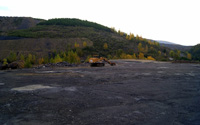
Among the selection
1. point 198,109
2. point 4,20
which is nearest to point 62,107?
point 198,109

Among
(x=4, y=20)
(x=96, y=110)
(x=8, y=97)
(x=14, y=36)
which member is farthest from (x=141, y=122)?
(x=4, y=20)

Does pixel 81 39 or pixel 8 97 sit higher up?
pixel 81 39

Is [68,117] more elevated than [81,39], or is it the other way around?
[81,39]

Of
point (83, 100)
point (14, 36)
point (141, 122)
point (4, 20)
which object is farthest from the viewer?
point (4, 20)

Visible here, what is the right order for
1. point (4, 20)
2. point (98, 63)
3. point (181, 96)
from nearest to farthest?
point (181, 96)
point (98, 63)
point (4, 20)

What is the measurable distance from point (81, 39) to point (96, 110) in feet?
198

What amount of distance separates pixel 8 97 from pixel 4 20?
4620 inches

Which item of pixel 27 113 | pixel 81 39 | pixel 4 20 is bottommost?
pixel 27 113

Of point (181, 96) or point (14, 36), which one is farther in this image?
point (14, 36)

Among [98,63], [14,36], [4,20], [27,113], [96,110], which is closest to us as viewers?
[27,113]

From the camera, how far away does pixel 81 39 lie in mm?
65062

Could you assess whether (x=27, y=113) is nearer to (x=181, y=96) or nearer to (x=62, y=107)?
(x=62, y=107)

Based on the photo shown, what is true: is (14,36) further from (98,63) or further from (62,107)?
(62,107)

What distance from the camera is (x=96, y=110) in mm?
6117
